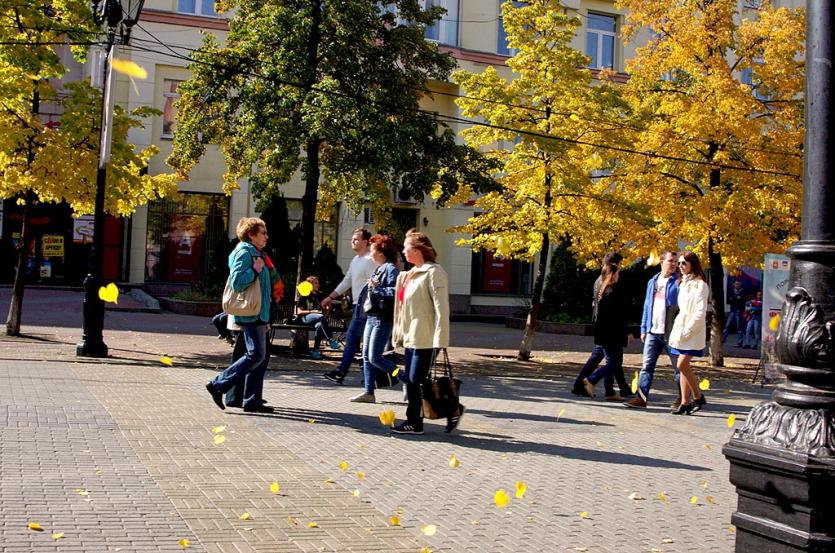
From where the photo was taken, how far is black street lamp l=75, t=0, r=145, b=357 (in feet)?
45.6

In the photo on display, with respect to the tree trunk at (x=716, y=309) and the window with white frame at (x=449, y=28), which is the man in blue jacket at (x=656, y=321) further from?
the window with white frame at (x=449, y=28)

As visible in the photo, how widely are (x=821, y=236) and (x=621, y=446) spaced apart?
5.39m

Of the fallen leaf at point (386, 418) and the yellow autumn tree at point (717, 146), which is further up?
the yellow autumn tree at point (717, 146)

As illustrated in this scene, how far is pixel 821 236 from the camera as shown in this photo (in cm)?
365

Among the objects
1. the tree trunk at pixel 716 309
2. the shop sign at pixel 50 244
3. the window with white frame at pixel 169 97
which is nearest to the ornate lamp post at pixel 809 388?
the tree trunk at pixel 716 309

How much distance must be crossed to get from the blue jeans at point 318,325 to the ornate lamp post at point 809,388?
1245cm

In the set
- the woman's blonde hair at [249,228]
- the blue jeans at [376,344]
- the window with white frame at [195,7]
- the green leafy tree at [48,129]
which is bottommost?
the blue jeans at [376,344]

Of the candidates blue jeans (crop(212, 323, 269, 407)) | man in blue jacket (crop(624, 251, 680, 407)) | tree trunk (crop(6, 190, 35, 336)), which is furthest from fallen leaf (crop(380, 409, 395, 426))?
tree trunk (crop(6, 190, 35, 336))

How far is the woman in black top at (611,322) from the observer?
12.3m

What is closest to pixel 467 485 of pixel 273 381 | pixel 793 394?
pixel 793 394

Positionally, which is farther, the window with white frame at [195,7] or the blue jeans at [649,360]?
the window with white frame at [195,7]

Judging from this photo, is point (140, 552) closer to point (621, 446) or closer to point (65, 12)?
point (621, 446)

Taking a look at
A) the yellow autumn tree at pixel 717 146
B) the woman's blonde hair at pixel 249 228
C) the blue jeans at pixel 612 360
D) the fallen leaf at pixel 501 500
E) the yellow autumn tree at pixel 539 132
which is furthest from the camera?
the yellow autumn tree at pixel 717 146

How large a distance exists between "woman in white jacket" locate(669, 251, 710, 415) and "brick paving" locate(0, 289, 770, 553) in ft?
1.58
